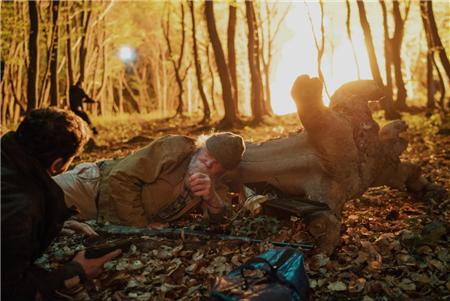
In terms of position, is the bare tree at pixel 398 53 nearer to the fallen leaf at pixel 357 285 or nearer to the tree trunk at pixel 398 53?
the tree trunk at pixel 398 53

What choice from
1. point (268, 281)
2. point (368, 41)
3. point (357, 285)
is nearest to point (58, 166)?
point (268, 281)

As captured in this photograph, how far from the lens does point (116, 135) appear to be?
1694 centimetres

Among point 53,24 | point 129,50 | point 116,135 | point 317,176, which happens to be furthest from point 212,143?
point 129,50

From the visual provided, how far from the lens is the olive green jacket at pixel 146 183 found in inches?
179

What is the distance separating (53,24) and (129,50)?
24.5 metres

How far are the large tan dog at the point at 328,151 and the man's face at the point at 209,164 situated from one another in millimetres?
739

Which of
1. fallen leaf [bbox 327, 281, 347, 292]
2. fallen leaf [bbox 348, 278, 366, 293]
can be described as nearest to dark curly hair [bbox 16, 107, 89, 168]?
fallen leaf [bbox 327, 281, 347, 292]

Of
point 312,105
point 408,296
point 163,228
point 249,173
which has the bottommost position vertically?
point 408,296

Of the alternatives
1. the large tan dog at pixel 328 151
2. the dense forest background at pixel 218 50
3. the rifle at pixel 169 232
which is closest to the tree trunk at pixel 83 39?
the dense forest background at pixel 218 50

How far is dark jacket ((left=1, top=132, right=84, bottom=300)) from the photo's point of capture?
282 centimetres

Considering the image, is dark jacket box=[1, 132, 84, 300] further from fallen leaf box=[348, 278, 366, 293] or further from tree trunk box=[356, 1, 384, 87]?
tree trunk box=[356, 1, 384, 87]

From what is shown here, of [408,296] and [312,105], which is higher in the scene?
[312,105]

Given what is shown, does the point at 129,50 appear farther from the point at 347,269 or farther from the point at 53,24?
the point at 347,269

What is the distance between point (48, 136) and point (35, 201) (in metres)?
0.45
